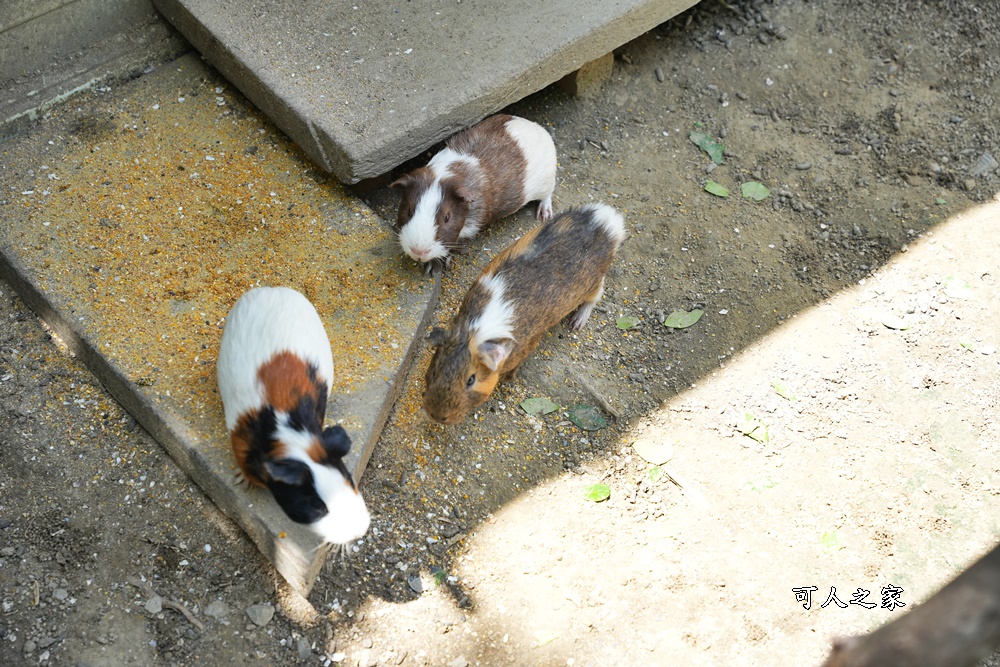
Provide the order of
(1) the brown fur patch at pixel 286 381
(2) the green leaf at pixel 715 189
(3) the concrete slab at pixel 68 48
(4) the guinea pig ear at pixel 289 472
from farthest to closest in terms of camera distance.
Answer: (2) the green leaf at pixel 715 189 → (3) the concrete slab at pixel 68 48 → (1) the brown fur patch at pixel 286 381 → (4) the guinea pig ear at pixel 289 472

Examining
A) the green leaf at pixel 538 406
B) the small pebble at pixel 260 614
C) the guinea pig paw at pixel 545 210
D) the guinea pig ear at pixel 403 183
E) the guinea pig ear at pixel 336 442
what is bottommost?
the green leaf at pixel 538 406

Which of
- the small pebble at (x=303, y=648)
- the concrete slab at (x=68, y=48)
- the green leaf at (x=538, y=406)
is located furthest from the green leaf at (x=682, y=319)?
the concrete slab at (x=68, y=48)

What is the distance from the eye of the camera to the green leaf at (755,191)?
15.3ft

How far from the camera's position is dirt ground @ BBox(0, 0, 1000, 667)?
3.08 m

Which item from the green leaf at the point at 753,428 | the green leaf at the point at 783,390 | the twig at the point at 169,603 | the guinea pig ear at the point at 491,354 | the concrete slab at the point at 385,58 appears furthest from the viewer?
the concrete slab at the point at 385,58

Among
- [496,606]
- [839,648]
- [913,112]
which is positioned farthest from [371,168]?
[913,112]

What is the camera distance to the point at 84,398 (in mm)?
3492

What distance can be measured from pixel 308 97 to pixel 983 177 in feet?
12.2

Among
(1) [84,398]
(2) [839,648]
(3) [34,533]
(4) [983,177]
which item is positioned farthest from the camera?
(4) [983,177]

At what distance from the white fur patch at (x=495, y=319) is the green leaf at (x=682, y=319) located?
0.93m

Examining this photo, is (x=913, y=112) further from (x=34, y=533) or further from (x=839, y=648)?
(x=34, y=533)

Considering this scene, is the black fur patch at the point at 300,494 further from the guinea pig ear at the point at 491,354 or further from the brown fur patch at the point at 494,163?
the brown fur patch at the point at 494,163

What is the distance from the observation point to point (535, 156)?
429 centimetres

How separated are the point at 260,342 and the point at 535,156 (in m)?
1.87
